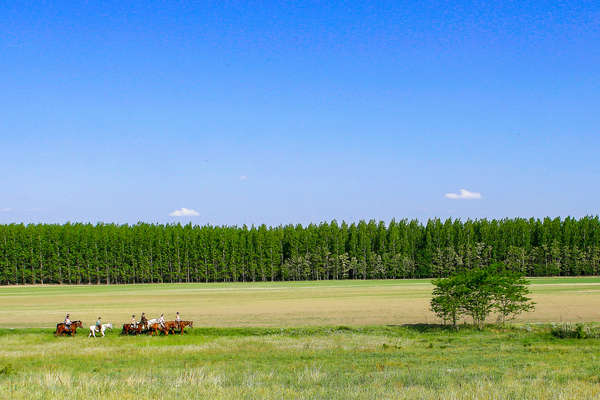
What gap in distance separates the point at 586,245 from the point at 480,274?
381 ft

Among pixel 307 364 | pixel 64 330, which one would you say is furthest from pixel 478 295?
pixel 64 330

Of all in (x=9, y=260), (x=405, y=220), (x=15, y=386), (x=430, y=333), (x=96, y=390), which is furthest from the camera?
(x=405, y=220)

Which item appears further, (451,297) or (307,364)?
(451,297)

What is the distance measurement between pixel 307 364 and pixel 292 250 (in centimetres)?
11966

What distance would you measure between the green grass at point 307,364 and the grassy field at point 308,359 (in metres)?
0.05

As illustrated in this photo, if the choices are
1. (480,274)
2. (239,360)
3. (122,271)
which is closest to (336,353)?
(239,360)

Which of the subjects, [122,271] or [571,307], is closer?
[571,307]

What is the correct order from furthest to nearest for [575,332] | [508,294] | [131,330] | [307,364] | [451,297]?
[131,330]
[451,297]
[508,294]
[575,332]
[307,364]

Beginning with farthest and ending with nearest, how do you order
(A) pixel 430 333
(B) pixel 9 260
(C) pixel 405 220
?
(C) pixel 405 220 < (B) pixel 9 260 < (A) pixel 430 333

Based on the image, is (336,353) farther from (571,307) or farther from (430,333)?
(571,307)

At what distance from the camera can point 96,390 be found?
37.3ft

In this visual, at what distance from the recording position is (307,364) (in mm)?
19812

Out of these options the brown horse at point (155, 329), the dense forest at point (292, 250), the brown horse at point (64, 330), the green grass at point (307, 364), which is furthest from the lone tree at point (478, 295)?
the dense forest at point (292, 250)

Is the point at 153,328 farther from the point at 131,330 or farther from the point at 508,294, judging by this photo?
the point at 508,294
